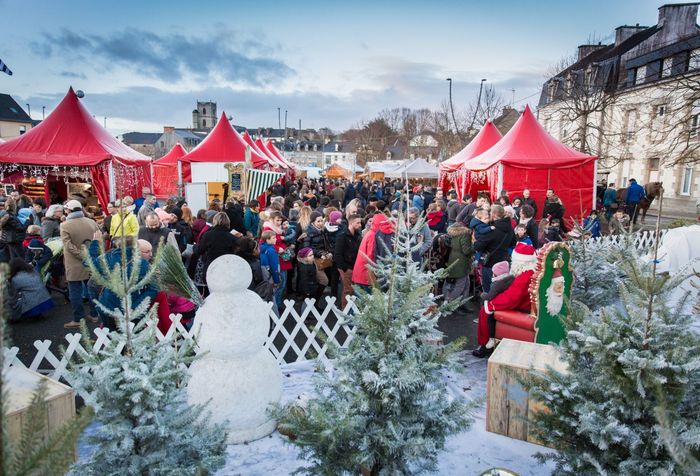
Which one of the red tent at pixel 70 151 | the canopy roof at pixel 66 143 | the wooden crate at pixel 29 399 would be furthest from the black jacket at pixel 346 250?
the canopy roof at pixel 66 143

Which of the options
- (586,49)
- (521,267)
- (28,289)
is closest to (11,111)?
(586,49)

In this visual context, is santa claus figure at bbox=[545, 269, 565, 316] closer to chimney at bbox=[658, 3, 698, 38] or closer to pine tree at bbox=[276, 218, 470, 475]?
pine tree at bbox=[276, 218, 470, 475]

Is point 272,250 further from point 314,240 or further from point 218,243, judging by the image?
point 314,240

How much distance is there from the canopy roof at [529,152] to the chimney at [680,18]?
69.7ft

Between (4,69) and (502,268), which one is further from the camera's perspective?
(4,69)

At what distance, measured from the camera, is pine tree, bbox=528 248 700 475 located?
2557 mm

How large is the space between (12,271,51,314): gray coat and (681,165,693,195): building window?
3095 cm

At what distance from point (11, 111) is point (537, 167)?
70658 mm

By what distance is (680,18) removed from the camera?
28562 millimetres

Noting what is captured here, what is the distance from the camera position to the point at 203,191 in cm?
1490

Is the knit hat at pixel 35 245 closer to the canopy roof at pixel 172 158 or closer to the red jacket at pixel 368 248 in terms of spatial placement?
the red jacket at pixel 368 248

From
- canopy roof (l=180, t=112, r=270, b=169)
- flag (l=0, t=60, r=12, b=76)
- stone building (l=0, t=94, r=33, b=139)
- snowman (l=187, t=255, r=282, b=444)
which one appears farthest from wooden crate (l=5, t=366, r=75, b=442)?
stone building (l=0, t=94, r=33, b=139)

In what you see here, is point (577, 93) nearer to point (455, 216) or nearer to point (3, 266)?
point (455, 216)

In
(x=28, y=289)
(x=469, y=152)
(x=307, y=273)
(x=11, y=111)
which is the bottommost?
(x=28, y=289)
